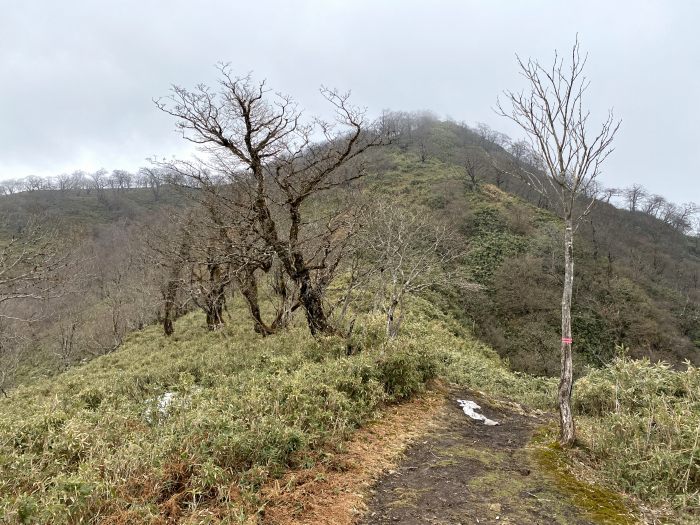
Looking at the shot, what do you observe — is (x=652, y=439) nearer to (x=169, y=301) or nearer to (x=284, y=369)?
(x=284, y=369)

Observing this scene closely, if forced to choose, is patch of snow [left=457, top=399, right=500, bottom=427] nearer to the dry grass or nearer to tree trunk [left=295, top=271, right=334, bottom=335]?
the dry grass

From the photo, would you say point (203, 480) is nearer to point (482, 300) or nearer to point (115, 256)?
point (482, 300)

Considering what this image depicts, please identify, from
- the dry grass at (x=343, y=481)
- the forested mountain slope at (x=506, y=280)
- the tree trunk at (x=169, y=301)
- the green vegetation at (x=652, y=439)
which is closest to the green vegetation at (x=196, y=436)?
the dry grass at (x=343, y=481)

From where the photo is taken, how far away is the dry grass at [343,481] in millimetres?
3738

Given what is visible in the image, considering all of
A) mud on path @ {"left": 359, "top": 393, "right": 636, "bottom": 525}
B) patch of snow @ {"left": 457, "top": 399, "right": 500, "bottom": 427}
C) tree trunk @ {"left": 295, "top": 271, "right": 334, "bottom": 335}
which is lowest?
patch of snow @ {"left": 457, "top": 399, "right": 500, "bottom": 427}

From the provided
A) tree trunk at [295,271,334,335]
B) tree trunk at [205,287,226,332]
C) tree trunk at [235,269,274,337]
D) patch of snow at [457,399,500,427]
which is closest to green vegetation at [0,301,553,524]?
patch of snow at [457,399,500,427]

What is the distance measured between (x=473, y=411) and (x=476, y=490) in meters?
3.27

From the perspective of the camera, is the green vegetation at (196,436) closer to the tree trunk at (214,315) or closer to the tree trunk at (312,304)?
the tree trunk at (312,304)

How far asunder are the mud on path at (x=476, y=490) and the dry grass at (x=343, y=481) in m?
0.14

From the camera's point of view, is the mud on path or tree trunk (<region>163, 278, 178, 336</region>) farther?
tree trunk (<region>163, 278, 178, 336</region>)

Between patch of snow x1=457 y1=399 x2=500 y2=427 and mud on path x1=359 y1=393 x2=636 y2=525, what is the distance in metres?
0.97

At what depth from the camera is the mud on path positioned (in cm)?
377

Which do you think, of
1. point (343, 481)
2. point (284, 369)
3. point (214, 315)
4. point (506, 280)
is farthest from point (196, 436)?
point (506, 280)

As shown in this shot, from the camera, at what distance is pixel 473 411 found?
7395mm
